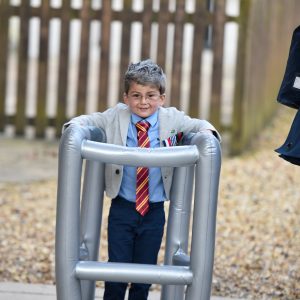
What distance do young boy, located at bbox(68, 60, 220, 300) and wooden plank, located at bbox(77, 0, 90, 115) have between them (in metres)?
4.89

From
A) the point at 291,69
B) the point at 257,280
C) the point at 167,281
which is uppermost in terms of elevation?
the point at 291,69

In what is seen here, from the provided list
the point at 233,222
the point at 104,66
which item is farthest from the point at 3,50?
the point at 233,222

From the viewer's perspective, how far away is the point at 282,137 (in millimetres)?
10086

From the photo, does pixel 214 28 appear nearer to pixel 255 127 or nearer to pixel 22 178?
pixel 255 127

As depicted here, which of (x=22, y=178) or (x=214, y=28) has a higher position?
(x=214, y=28)

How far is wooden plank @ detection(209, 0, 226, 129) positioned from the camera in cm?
862

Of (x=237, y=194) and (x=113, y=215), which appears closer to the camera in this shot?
(x=113, y=215)

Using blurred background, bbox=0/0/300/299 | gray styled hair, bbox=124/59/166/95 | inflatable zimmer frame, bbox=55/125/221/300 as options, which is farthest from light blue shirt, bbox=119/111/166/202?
blurred background, bbox=0/0/300/299

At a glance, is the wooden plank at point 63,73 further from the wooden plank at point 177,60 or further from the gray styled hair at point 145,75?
the gray styled hair at point 145,75

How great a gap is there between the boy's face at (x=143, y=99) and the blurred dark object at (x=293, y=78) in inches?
21.2

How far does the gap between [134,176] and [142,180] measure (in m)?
0.04

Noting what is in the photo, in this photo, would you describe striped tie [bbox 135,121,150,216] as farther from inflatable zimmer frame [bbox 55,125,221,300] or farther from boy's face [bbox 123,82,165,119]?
inflatable zimmer frame [bbox 55,125,221,300]

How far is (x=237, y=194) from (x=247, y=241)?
3.91 feet

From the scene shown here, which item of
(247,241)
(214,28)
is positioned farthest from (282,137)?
(247,241)
